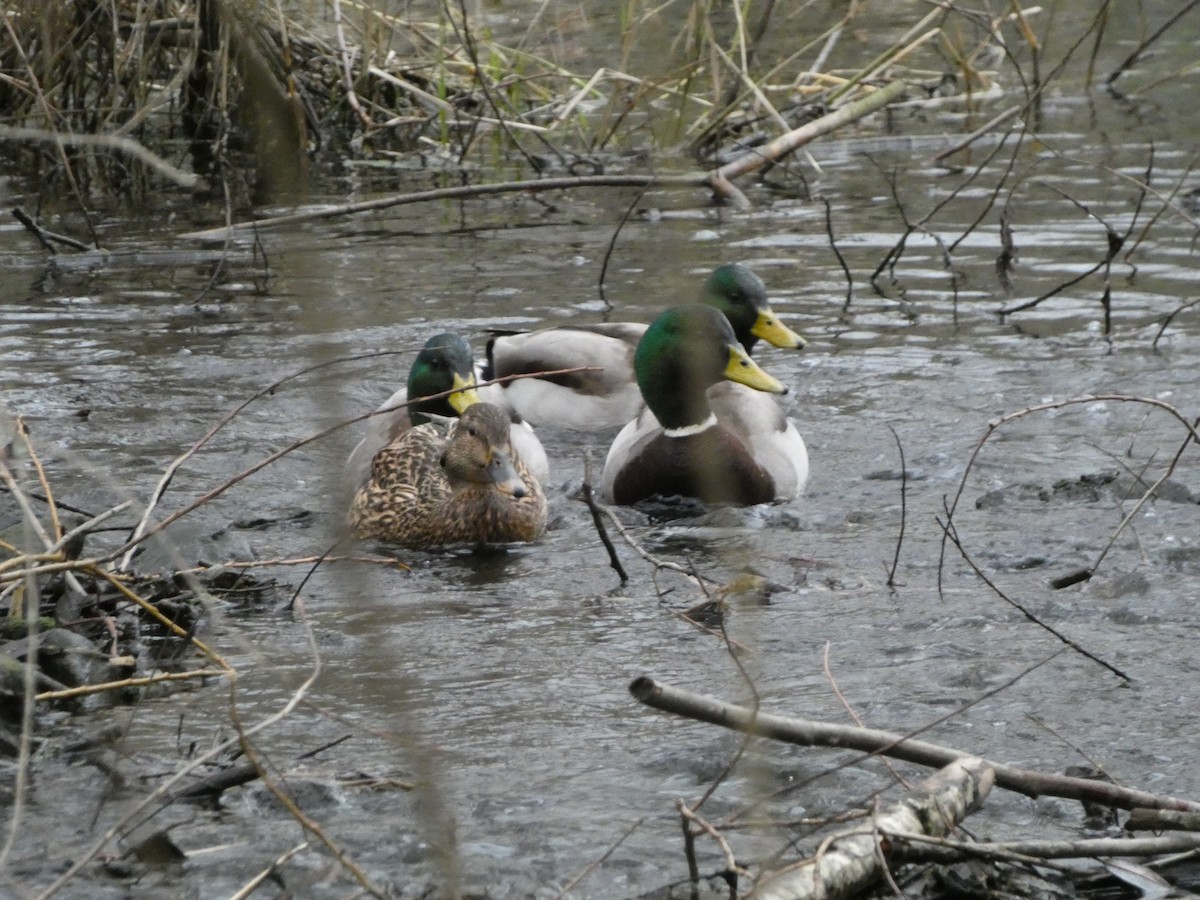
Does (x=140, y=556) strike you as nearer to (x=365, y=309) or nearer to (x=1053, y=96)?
(x=365, y=309)

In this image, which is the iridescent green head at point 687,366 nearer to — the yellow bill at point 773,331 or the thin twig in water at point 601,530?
the yellow bill at point 773,331

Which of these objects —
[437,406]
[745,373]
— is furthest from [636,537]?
[437,406]

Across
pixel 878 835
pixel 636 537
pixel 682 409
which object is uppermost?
pixel 878 835

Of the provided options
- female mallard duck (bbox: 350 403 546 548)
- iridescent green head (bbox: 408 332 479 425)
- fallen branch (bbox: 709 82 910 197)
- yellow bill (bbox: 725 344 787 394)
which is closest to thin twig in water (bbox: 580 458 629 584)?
female mallard duck (bbox: 350 403 546 548)

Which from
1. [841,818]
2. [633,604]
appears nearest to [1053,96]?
[633,604]

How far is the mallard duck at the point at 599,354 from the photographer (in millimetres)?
8344

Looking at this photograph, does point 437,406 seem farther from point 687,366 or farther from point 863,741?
Answer: point 863,741

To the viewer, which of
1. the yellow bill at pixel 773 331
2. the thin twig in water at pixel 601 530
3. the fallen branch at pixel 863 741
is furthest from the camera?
the yellow bill at pixel 773 331

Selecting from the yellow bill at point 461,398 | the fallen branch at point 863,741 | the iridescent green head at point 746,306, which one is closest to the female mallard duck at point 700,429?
the yellow bill at point 461,398

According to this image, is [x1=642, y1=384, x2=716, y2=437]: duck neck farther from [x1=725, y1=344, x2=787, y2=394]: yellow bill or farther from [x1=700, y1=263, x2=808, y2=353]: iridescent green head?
[x1=700, y1=263, x2=808, y2=353]: iridescent green head

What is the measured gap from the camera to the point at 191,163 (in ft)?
44.8

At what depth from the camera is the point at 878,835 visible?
314 cm

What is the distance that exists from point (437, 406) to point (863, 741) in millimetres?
4941

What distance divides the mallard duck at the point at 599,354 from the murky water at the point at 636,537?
0.18 metres
